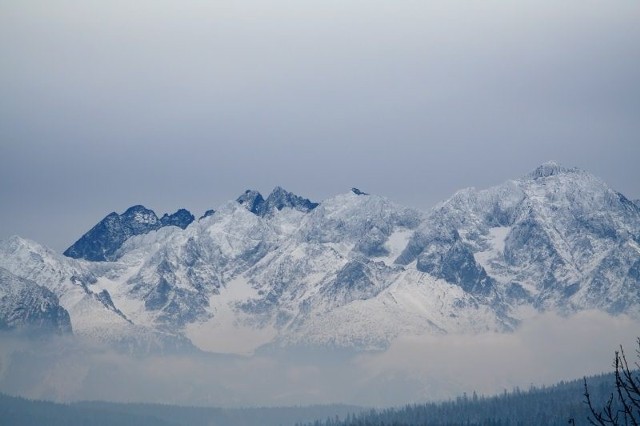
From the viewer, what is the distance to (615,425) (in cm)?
2877

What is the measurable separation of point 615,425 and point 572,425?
113 inches

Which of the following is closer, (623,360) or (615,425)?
(615,425)

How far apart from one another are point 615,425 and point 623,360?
2496 mm

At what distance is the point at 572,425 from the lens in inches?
1243

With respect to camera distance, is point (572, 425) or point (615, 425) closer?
point (615, 425)

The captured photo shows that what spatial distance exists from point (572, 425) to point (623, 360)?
2.04 m

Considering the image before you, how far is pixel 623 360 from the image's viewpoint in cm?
3088
